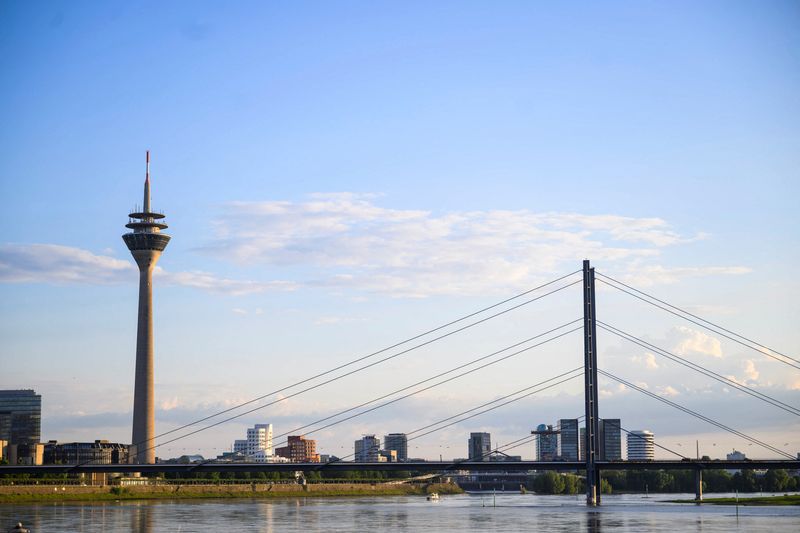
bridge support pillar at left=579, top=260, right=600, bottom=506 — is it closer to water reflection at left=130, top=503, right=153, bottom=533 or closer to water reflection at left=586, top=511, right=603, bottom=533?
water reflection at left=586, top=511, right=603, bottom=533

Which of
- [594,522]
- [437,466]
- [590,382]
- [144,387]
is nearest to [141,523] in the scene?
[437,466]

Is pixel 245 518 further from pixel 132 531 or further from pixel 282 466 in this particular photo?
pixel 132 531

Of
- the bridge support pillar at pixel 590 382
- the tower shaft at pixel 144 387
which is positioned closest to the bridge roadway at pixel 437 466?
the bridge support pillar at pixel 590 382

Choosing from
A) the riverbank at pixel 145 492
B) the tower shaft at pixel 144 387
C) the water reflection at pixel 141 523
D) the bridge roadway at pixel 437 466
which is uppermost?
the tower shaft at pixel 144 387

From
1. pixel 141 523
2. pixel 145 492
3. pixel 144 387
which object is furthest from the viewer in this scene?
pixel 144 387

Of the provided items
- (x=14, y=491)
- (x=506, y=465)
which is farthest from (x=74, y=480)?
(x=506, y=465)

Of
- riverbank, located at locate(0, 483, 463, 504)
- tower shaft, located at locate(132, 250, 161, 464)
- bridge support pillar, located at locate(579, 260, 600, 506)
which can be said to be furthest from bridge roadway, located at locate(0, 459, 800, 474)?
tower shaft, located at locate(132, 250, 161, 464)

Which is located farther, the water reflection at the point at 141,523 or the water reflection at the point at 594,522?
the water reflection at the point at 594,522

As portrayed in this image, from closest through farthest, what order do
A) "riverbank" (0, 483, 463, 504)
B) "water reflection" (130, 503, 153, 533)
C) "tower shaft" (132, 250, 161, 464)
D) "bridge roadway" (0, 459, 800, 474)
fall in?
1. "water reflection" (130, 503, 153, 533)
2. "bridge roadway" (0, 459, 800, 474)
3. "riverbank" (0, 483, 463, 504)
4. "tower shaft" (132, 250, 161, 464)

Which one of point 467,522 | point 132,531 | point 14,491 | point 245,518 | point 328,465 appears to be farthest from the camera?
point 14,491

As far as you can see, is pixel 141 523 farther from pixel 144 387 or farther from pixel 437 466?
pixel 144 387

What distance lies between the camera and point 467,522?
87.7m

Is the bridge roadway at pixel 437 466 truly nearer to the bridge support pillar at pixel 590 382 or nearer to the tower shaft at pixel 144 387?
the bridge support pillar at pixel 590 382

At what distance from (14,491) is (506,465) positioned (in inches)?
2772
